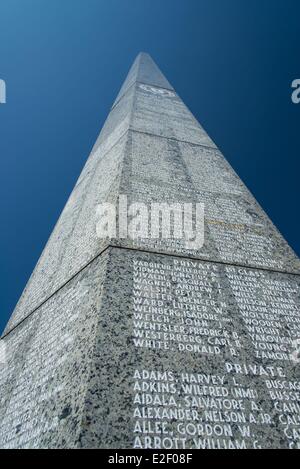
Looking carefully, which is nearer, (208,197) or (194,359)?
→ (194,359)

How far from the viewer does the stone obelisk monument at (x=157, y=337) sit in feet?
7.56

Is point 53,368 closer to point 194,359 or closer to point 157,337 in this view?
point 157,337

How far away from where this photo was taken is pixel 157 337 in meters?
2.87

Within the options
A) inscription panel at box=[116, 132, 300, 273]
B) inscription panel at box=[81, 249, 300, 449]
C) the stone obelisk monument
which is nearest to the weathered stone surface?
the stone obelisk monument

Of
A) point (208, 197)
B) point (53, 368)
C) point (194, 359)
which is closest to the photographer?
point (194, 359)

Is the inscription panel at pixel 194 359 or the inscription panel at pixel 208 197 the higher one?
the inscription panel at pixel 208 197

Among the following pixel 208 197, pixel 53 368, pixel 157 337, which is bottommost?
pixel 53 368

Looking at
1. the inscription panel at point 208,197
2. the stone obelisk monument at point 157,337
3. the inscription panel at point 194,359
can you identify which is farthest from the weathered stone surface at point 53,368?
the inscription panel at point 208,197

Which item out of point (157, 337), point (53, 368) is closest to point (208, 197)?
point (157, 337)

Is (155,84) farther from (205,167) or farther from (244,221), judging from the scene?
(244,221)

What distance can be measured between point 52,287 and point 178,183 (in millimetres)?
2561

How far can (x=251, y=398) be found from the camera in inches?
102

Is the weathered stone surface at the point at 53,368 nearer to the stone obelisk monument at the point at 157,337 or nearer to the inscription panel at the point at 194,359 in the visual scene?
the stone obelisk monument at the point at 157,337
